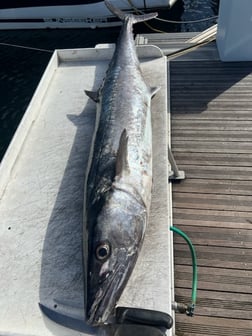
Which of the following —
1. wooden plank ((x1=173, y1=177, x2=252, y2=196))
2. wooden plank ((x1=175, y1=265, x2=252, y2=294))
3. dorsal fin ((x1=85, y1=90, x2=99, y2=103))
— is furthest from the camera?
dorsal fin ((x1=85, y1=90, x2=99, y2=103))

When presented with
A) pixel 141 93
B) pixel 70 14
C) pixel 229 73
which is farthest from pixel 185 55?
pixel 70 14

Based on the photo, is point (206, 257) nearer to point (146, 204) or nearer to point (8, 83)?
point (146, 204)

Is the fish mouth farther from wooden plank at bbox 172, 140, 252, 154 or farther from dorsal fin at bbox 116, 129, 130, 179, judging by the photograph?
wooden plank at bbox 172, 140, 252, 154

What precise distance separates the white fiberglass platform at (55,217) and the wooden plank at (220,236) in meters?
0.38

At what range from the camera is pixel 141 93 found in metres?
3.57

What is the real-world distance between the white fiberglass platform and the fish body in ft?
0.48

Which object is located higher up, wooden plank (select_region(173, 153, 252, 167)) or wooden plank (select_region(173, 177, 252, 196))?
wooden plank (select_region(173, 153, 252, 167))

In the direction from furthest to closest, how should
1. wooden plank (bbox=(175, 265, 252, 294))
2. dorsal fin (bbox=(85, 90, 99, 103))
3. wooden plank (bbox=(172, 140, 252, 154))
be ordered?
1. wooden plank (bbox=(172, 140, 252, 154))
2. dorsal fin (bbox=(85, 90, 99, 103))
3. wooden plank (bbox=(175, 265, 252, 294))

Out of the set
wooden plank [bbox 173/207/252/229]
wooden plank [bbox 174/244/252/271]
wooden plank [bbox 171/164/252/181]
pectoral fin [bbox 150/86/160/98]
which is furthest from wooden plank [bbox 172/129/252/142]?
wooden plank [bbox 174/244/252/271]

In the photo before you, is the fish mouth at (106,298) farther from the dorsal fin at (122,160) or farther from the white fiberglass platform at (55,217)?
the dorsal fin at (122,160)

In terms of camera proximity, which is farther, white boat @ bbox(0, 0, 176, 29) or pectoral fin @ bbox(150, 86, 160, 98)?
white boat @ bbox(0, 0, 176, 29)

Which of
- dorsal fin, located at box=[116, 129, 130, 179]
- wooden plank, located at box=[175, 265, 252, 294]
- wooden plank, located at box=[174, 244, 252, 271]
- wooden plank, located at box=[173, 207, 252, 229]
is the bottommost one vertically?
wooden plank, located at box=[175, 265, 252, 294]

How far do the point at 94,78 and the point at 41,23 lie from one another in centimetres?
836

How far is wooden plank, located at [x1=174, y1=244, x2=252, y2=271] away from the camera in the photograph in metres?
3.11
